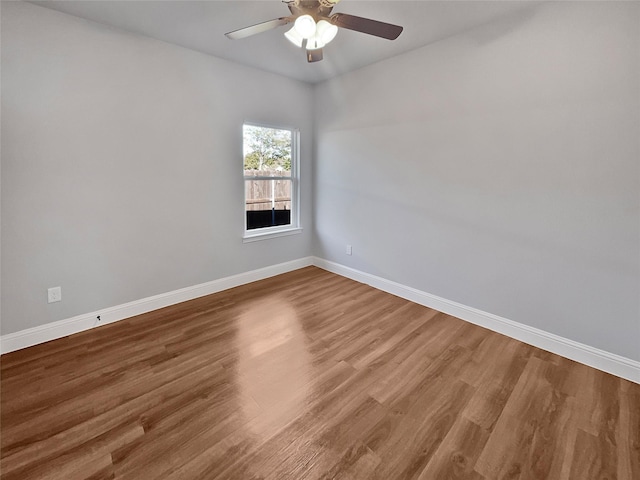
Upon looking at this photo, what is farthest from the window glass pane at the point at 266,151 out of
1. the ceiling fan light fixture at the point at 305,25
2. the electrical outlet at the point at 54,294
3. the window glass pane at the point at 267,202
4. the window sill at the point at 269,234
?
the electrical outlet at the point at 54,294

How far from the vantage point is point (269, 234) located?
12.6ft

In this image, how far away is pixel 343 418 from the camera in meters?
1.67

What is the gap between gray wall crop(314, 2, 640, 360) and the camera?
78.2 inches

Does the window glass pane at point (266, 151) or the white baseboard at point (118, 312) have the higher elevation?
the window glass pane at point (266, 151)

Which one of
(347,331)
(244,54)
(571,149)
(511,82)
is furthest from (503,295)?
(244,54)

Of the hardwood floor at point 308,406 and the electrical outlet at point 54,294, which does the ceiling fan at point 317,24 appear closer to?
the hardwood floor at point 308,406

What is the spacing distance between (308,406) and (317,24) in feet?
7.66

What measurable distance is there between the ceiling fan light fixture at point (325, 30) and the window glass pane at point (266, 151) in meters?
1.88

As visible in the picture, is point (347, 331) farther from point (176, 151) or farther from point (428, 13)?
point (428, 13)

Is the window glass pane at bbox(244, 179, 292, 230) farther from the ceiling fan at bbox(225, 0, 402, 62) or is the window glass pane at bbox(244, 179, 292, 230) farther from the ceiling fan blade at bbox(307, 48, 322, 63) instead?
the ceiling fan at bbox(225, 0, 402, 62)

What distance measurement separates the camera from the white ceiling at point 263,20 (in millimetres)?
2148

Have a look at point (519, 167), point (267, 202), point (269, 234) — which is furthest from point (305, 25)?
point (269, 234)

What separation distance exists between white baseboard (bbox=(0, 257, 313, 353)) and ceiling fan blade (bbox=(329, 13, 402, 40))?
2.80 metres

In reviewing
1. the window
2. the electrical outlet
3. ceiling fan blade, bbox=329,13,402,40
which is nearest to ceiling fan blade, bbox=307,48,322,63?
ceiling fan blade, bbox=329,13,402,40
